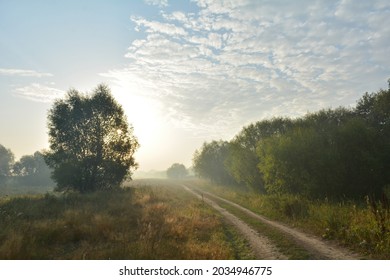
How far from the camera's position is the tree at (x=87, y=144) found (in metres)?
35.2

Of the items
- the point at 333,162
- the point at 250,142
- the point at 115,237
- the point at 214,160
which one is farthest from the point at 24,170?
the point at 333,162

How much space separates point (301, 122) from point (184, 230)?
38.5m

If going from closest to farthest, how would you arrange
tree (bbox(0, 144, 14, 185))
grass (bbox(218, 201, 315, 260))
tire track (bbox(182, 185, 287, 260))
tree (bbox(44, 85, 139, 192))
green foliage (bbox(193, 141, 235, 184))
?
grass (bbox(218, 201, 315, 260)) < tire track (bbox(182, 185, 287, 260)) < tree (bbox(44, 85, 139, 192)) < green foliage (bbox(193, 141, 235, 184)) < tree (bbox(0, 144, 14, 185))

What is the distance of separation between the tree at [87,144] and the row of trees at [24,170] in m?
70.2

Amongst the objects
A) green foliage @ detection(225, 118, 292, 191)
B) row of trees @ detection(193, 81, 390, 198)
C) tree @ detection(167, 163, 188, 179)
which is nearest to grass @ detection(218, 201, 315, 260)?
row of trees @ detection(193, 81, 390, 198)

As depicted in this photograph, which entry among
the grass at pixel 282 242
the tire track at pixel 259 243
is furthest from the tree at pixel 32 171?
the grass at pixel 282 242

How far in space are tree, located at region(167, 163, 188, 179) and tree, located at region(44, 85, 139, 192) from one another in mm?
147518

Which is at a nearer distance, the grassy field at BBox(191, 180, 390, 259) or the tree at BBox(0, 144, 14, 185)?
the grassy field at BBox(191, 180, 390, 259)

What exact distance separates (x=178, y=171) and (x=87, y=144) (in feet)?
496

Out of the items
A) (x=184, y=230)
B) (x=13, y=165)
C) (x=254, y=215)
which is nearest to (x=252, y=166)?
(x=254, y=215)

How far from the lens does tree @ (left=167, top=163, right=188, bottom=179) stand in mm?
185500

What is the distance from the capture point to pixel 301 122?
48.4 m

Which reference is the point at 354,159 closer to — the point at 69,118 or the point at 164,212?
the point at 164,212

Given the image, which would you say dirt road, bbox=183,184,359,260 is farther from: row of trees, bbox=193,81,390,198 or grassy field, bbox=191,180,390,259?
row of trees, bbox=193,81,390,198
